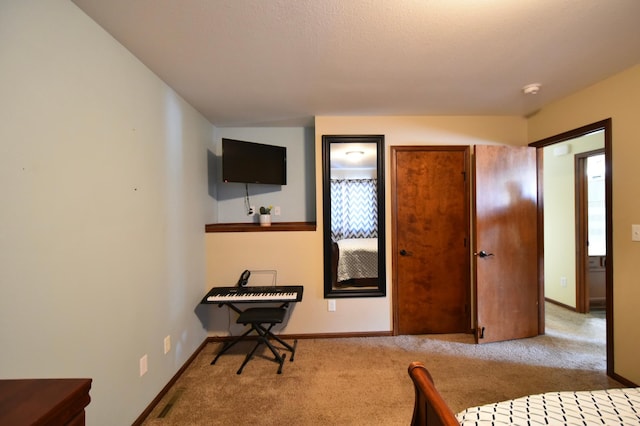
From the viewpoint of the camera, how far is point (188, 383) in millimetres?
2086

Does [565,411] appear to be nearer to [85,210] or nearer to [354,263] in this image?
[354,263]

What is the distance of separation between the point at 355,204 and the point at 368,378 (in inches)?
63.6

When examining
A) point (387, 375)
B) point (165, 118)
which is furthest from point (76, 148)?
point (387, 375)

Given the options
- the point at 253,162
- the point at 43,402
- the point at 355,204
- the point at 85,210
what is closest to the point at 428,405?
the point at 43,402

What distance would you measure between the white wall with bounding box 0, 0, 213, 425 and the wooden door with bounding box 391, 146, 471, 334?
2214 mm

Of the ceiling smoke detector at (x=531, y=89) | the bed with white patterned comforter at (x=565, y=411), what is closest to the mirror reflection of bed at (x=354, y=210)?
the ceiling smoke detector at (x=531, y=89)

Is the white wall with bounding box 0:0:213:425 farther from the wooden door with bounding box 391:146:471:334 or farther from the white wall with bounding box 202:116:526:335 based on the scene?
the wooden door with bounding box 391:146:471:334

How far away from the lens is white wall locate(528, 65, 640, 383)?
1.91 meters

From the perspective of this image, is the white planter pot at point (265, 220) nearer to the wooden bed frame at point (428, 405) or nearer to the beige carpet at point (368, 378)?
the beige carpet at point (368, 378)

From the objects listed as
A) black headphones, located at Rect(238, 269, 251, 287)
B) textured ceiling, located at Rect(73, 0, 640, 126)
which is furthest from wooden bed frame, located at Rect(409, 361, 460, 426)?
black headphones, located at Rect(238, 269, 251, 287)

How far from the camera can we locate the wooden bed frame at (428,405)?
2.62 feet

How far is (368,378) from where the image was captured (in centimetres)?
211

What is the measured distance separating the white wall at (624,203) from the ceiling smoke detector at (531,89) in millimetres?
451

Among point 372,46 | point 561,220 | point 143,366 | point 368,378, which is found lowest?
point 368,378
